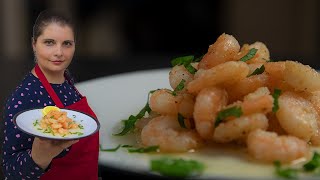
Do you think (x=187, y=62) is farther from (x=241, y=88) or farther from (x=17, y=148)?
(x=17, y=148)

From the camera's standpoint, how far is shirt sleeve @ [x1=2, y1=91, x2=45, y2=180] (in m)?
0.82

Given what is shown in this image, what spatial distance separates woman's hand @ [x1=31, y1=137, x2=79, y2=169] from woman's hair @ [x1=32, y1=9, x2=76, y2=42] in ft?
0.50

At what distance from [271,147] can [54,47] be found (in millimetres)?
422

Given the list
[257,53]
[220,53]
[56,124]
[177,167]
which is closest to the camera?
[56,124]

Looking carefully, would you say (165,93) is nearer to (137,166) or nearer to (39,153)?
(137,166)

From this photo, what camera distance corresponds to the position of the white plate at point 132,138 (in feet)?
3.18

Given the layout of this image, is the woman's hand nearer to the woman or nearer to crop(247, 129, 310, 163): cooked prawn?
the woman

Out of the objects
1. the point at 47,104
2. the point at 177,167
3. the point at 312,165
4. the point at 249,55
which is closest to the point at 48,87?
the point at 47,104

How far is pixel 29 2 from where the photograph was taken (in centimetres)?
351

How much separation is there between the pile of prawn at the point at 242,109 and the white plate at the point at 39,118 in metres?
0.28

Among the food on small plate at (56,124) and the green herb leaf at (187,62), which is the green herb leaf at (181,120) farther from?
the food on small plate at (56,124)

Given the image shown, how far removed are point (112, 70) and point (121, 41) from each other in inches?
63.1

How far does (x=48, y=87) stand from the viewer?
34.3 inches

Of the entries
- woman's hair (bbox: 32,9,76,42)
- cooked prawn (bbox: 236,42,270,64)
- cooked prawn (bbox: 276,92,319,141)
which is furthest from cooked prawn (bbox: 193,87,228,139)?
woman's hair (bbox: 32,9,76,42)
